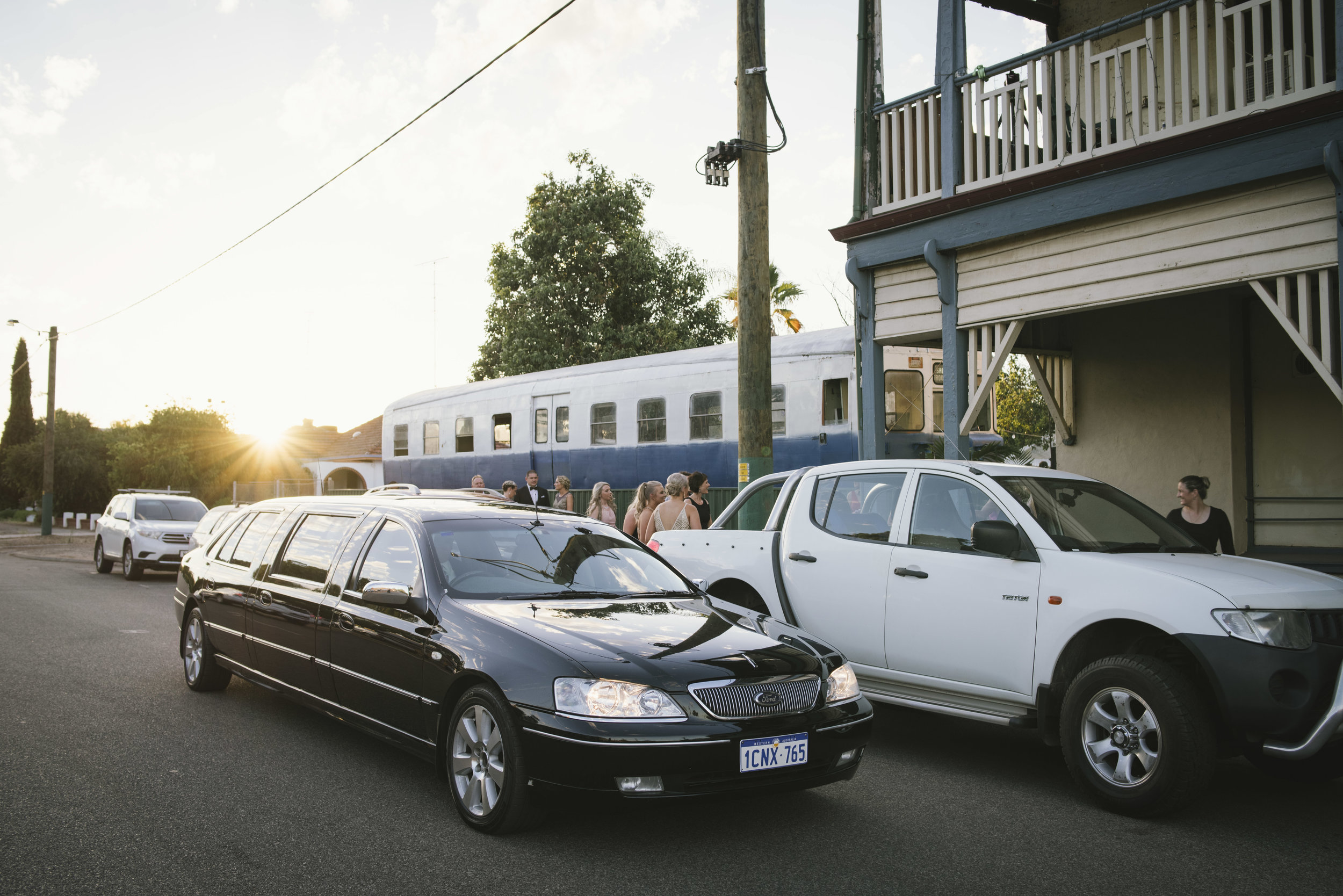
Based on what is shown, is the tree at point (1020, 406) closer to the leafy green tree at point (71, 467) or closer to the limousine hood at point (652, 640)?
the limousine hood at point (652, 640)

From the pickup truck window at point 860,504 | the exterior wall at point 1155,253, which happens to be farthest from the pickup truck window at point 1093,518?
the exterior wall at point 1155,253

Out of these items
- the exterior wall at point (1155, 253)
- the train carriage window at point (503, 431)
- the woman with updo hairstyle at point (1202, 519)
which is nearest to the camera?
the exterior wall at point (1155, 253)

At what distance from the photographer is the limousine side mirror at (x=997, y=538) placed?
542 centimetres

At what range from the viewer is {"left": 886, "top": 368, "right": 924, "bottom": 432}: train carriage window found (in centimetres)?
1494

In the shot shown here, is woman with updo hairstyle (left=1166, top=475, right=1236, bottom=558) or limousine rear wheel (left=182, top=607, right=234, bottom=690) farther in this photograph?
woman with updo hairstyle (left=1166, top=475, right=1236, bottom=558)

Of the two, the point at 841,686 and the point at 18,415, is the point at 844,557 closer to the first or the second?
the point at 841,686

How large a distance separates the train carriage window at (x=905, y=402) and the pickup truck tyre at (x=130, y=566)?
43.0 feet

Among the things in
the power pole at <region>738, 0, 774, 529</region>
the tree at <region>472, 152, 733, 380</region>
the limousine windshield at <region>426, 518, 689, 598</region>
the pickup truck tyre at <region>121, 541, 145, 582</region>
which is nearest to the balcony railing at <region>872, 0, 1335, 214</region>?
the power pole at <region>738, 0, 774, 529</region>

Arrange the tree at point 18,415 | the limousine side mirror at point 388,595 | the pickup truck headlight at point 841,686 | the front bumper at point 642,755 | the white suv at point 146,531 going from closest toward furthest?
the front bumper at point 642,755, the pickup truck headlight at point 841,686, the limousine side mirror at point 388,595, the white suv at point 146,531, the tree at point 18,415

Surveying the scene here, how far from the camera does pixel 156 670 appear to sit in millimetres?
8531

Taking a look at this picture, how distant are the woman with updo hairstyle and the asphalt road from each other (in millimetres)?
2044

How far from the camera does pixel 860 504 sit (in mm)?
6652

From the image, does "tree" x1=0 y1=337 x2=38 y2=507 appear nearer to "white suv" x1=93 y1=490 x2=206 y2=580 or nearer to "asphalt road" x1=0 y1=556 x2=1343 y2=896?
"white suv" x1=93 y1=490 x2=206 y2=580

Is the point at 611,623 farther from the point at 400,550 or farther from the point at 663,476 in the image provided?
the point at 663,476
